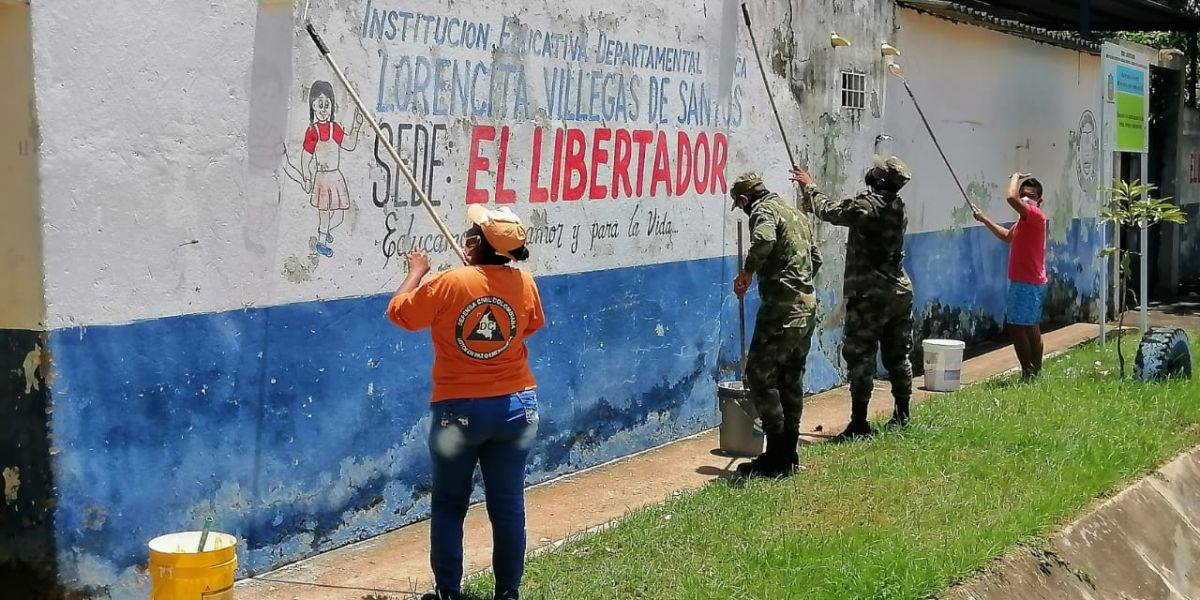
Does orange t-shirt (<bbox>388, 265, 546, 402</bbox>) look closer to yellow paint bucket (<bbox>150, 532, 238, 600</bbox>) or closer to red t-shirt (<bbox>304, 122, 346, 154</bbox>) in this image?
yellow paint bucket (<bbox>150, 532, 238, 600</bbox>)

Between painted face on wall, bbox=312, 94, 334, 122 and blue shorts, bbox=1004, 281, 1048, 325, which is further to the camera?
blue shorts, bbox=1004, 281, 1048, 325

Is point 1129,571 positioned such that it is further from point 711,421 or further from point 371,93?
point 371,93

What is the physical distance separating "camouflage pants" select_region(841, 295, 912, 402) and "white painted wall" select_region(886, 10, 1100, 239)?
10.7 ft

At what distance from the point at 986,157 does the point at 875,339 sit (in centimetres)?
533

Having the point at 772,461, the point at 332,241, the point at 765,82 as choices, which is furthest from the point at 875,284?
the point at 332,241

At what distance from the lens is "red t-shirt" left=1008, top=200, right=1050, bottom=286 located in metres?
9.35

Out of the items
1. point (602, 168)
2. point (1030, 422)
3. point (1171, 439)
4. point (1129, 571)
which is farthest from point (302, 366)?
point (1171, 439)

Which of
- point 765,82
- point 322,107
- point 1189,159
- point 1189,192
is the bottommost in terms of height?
point 322,107

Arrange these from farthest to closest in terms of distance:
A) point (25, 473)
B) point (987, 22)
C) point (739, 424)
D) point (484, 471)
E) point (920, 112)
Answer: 1. point (987, 22)
2. point (920, 112)
3. point (739, 424)
4. point (484, 471)
5. point (25, 473)

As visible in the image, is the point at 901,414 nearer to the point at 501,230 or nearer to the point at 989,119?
the point at 501,230

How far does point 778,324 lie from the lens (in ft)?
22.1

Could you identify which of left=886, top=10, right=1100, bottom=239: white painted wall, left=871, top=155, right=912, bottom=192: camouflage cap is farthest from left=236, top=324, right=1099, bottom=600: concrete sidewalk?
left=886, top=10, right=1100, bottom=239: white painted wall

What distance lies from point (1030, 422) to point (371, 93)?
4887mm

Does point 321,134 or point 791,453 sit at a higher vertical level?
point 321,134
